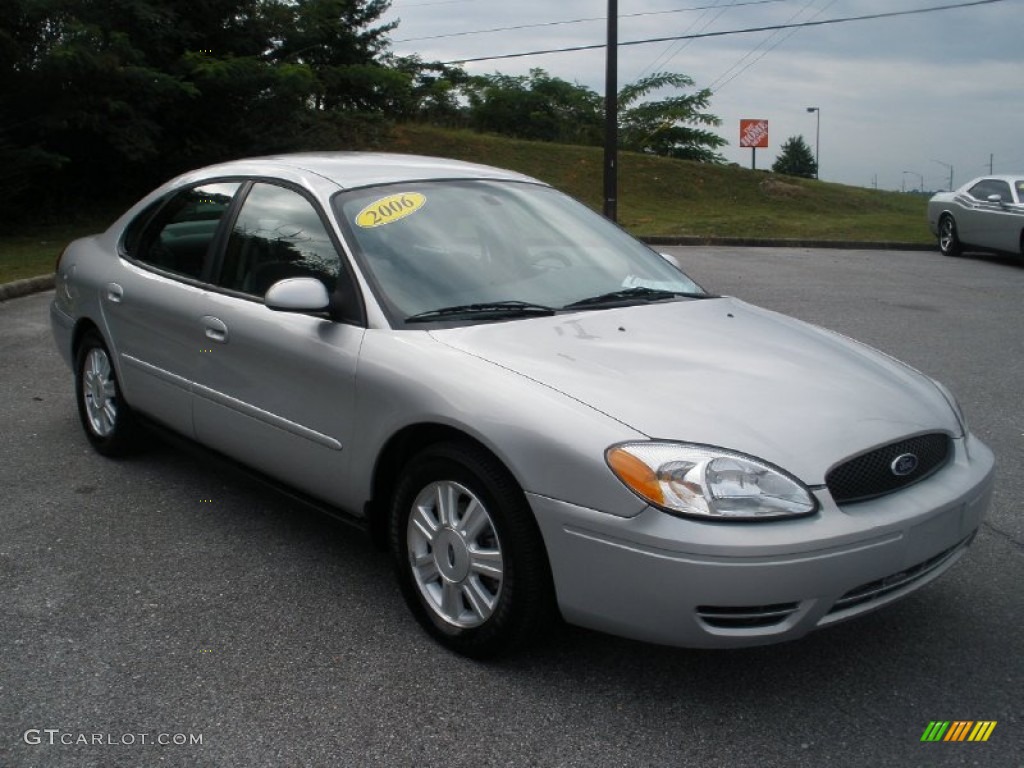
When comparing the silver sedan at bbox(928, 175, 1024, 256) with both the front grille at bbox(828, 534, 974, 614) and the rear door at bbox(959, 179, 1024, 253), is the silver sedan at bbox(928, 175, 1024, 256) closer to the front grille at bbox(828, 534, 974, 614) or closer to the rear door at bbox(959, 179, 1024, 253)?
the rear door at bbox(959, 179, 1024, 253)

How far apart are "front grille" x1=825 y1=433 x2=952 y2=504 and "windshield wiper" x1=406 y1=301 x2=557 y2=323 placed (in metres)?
1.20

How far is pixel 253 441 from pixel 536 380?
1464mm

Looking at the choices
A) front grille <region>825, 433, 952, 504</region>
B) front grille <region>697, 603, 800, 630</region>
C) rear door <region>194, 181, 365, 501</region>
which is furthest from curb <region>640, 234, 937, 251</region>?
front grille <region>697, 603, 800, 630</region>

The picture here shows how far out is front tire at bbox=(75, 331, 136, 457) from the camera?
5.19 m

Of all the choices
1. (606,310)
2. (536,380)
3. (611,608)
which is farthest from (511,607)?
(606,310)

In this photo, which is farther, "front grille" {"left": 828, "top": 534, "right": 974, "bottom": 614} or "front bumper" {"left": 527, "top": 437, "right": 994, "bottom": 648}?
"front grille" {"left": 828, "top": 534, "right": 974, "bottom": 614}

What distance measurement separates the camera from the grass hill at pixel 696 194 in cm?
2089

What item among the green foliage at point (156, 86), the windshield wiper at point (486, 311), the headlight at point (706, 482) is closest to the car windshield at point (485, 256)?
the windshield wiper at point (486, 311)

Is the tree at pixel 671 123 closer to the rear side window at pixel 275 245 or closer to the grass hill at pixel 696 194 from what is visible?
the grass hill at pixel 696 194

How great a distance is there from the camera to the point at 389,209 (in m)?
3.99

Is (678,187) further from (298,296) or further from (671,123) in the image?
(298,296)

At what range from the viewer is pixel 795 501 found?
2.81 meters

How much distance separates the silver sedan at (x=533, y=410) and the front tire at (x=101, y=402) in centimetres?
37

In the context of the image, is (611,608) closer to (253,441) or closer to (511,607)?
(511,607)
